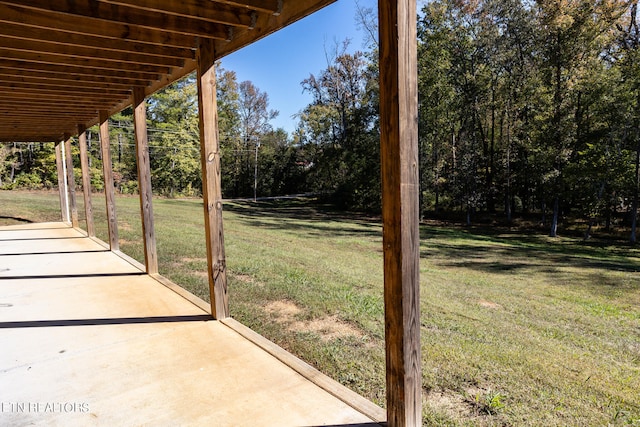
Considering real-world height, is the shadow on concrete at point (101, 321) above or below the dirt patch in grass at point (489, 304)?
above

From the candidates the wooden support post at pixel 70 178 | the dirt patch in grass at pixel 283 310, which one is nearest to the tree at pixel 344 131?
the wooden support post at pixel 70 178

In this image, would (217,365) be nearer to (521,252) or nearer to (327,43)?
(521,252)

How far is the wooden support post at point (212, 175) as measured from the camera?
3.07m

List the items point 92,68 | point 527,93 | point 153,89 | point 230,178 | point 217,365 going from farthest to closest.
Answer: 1. point 230,178
2. point 527,93
3. point 153,89
4. point 92,68
5. point 217,365

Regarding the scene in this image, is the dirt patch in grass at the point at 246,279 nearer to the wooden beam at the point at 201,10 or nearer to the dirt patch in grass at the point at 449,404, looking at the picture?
the dirt patch in grass at the point at 449,404

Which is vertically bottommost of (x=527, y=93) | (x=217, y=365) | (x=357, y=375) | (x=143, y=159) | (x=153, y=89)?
(x=357, y=375)

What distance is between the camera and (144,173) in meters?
4.52

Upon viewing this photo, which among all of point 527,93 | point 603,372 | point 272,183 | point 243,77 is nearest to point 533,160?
point 527,93

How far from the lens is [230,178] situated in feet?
98.7

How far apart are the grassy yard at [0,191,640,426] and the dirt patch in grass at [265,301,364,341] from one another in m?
0.02

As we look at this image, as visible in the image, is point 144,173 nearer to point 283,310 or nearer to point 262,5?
point 283,310

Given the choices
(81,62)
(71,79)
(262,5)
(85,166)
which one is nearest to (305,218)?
(85,166)

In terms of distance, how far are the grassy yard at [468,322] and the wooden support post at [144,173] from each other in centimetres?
58

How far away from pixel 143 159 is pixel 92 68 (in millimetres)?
1146
